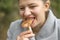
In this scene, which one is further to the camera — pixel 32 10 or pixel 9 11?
pixel 9 11

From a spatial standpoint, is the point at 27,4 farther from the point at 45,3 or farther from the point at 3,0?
the point at 3,0

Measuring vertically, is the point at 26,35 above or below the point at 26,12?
below

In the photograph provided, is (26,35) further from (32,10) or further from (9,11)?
(9,11)

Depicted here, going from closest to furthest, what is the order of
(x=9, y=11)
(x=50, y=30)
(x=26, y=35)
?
(x=26, y=35) < (x=50, y=30) < (x=9, y=11)

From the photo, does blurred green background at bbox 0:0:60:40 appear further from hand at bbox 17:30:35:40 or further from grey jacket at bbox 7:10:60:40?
hand at bbox 17:30:35:40

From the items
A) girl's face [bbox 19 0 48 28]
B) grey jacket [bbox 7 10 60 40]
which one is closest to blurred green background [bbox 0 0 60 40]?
grey jacket [bbox 7 10 60 40]

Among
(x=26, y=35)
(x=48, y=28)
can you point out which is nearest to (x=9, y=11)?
(x=48, y=28)

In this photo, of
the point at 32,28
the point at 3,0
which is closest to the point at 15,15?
the point at 3,0

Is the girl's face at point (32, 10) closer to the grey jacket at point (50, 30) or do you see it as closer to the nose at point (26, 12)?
the nose at point (26, 12)

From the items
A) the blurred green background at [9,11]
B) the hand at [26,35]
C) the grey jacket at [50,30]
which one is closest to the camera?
the hand at [26,35]

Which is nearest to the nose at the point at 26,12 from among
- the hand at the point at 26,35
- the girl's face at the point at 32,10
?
the girl's face at the point at 32,10

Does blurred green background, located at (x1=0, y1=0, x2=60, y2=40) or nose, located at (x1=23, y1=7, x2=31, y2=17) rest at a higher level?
nose, located at (x1=23, y1=7, x2=31, y2=17)

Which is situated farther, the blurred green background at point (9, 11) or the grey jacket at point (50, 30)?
the blurred green background at point (9, 11)

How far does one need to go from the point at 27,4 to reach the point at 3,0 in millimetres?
2753
